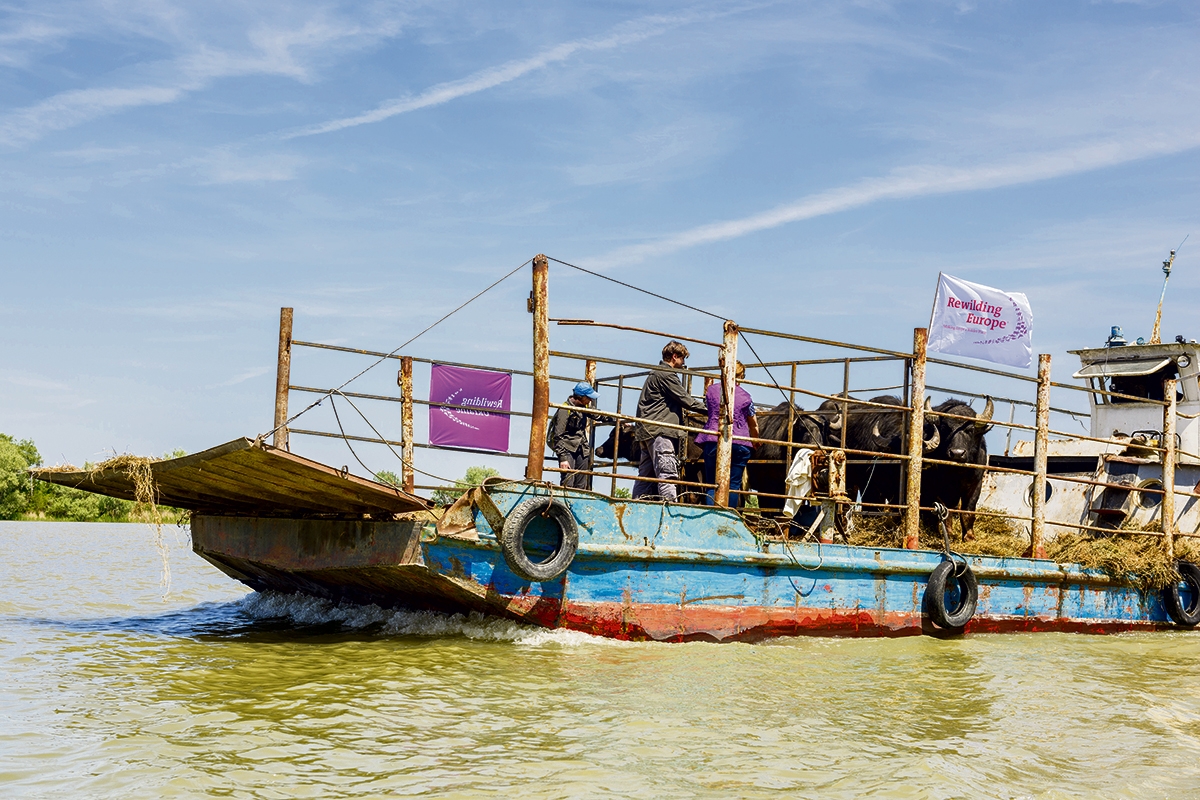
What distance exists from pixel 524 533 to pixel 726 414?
251 centimetres

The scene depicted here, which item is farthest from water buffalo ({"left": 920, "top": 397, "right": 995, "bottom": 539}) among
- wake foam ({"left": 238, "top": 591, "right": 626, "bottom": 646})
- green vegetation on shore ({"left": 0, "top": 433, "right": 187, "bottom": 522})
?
green vegetation on shore ({"left": 0, "top": 433, "right": 187, "bottom": 522})

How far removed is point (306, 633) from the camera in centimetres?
971

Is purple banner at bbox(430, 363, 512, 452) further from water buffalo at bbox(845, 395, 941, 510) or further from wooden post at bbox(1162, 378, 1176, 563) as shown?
wooden post at bbox(1162, 378, 1176, 563)

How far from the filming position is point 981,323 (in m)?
12.1

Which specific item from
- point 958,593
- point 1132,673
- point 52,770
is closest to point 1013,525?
point 958,593

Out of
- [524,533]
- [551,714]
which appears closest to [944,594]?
[524,533]

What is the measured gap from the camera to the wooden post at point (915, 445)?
36.9 feet

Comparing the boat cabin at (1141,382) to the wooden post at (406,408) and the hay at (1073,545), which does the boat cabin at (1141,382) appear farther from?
the wooden post at (406,408)

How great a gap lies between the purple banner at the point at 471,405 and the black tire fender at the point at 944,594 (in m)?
5.15

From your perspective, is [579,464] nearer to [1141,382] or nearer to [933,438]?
[933,438]

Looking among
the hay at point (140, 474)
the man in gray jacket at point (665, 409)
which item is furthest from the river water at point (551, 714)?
the man in gray jacket at point (665, 409)

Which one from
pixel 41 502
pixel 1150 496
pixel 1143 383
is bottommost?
pixel 41 502

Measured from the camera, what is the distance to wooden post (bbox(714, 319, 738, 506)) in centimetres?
998

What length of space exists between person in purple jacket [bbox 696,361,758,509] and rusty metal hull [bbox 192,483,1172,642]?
951 mm
